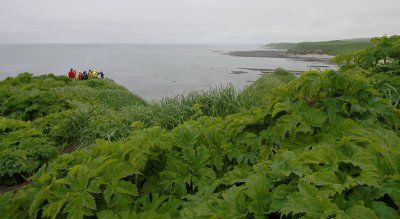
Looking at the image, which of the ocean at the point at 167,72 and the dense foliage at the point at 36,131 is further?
the ocean at the point at 167,72

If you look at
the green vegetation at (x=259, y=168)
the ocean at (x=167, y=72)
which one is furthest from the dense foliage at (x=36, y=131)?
the ocean at (x=167, y=72)

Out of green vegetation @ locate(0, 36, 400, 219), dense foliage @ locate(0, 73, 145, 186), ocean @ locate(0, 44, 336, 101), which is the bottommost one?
ocean @ locate(0, 44, 336, 101)

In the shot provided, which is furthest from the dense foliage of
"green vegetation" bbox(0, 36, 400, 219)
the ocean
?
the ocean

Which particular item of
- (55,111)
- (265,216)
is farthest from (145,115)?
(265,216)

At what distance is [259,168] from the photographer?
110 inches

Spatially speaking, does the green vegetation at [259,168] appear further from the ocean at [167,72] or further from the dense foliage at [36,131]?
the ocean at [167,72]

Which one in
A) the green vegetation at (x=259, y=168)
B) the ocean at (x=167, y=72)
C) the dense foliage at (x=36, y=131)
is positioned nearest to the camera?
the green vegetation at (x=259, y=168)

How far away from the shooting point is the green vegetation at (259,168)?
87.3 inches

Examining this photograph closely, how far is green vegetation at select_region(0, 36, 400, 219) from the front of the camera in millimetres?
2217

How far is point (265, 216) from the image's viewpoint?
2.30 m

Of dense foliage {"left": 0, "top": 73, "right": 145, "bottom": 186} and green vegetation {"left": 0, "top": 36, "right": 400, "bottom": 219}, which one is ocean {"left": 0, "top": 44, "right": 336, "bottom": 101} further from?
green vegetation {"left": 0, "top": 36, "right": 400, "bottom": 219}

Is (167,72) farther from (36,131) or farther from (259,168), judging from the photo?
(259,168)

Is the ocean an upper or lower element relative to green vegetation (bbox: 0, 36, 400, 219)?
lower

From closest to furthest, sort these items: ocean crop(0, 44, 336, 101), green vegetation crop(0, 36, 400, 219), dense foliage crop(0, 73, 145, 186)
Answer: green vegetation crop(0, 36, 400, 219), dense foliage crop(0, 73, 145, 186), ocean crop(0, 44, 336, 101)
